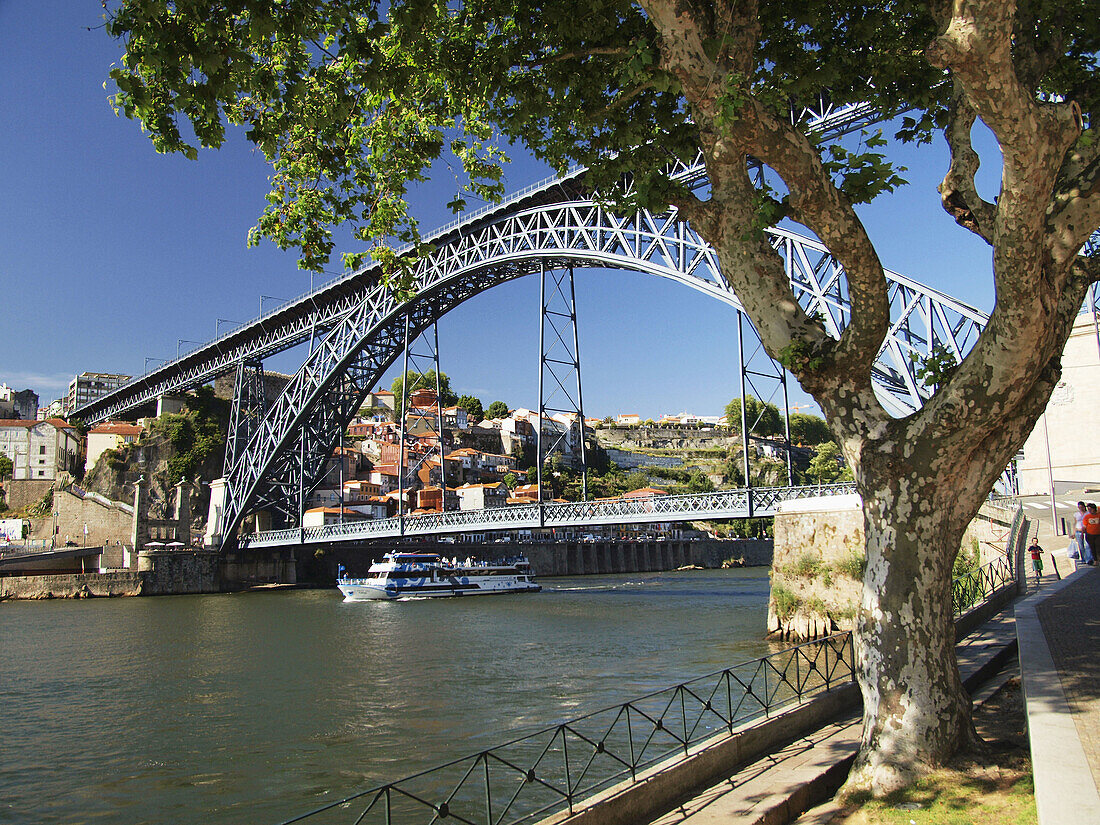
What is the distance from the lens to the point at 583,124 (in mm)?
7133

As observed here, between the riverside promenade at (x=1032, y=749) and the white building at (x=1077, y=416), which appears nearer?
the riverside promenade at (x=1032, y=749)

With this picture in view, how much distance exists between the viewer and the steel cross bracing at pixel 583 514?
2400 centimetres

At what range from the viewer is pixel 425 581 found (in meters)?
35.3

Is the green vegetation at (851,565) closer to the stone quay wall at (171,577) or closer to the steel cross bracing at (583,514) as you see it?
the steel cross bracing at (583,514)

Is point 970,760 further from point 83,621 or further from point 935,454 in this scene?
point 83,621

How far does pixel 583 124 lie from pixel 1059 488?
78.1 feet

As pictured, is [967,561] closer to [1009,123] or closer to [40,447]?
[1009,123]

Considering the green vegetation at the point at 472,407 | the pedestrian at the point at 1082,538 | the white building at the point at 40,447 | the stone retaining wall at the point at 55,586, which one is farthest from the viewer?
the green vegetation at the point at 472,407

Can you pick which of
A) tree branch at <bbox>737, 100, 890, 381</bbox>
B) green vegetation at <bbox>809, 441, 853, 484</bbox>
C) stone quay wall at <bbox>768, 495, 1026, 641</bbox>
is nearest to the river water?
stone quay wall at <bbox>768, 495, 1026, 641</bbox>

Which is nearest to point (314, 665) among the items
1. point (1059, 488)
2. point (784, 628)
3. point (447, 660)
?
point (447, 660)

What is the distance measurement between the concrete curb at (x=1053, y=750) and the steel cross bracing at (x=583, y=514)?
12.9m

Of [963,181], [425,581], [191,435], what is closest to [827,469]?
[425,581]

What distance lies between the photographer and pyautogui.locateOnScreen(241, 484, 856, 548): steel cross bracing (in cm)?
2400

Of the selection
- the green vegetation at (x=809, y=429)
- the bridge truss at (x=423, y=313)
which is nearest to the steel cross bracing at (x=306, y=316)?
the bridge truss at (x=423, y=313)
